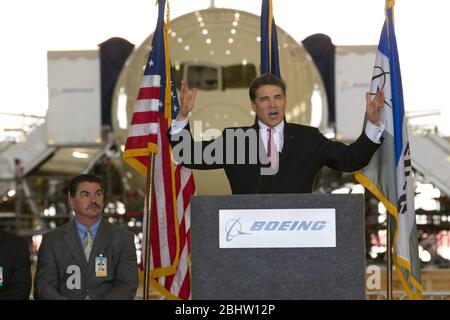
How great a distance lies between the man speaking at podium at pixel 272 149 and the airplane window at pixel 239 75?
6.56 m

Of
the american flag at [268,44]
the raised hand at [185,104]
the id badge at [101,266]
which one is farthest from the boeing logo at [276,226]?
the american flag at [268,44]

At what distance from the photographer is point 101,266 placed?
5.62 m

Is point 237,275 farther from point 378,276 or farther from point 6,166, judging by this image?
point 6,166

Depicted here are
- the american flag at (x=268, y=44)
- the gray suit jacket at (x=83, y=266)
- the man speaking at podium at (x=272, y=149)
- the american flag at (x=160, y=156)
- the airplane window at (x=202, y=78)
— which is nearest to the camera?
the man speaking at podium at (x=272, y=149)

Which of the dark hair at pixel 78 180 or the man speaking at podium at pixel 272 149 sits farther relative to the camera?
the dark hair at pixel 78 180

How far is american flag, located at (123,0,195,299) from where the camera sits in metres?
7.72

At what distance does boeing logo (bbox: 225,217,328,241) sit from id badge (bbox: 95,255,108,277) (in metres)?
1.79

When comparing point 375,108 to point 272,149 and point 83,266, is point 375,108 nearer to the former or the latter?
point 272,149

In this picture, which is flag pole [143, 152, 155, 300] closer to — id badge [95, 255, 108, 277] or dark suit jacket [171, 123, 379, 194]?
id badge [95, 255, 108, 277]

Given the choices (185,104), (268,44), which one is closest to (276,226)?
(185,104)

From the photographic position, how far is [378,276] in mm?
10789

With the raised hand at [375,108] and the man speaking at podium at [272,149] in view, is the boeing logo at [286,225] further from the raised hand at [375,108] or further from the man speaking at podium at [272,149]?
the raised hand at [375,108]

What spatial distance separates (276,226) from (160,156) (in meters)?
3.96

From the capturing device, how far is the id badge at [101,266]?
5.61 meters
